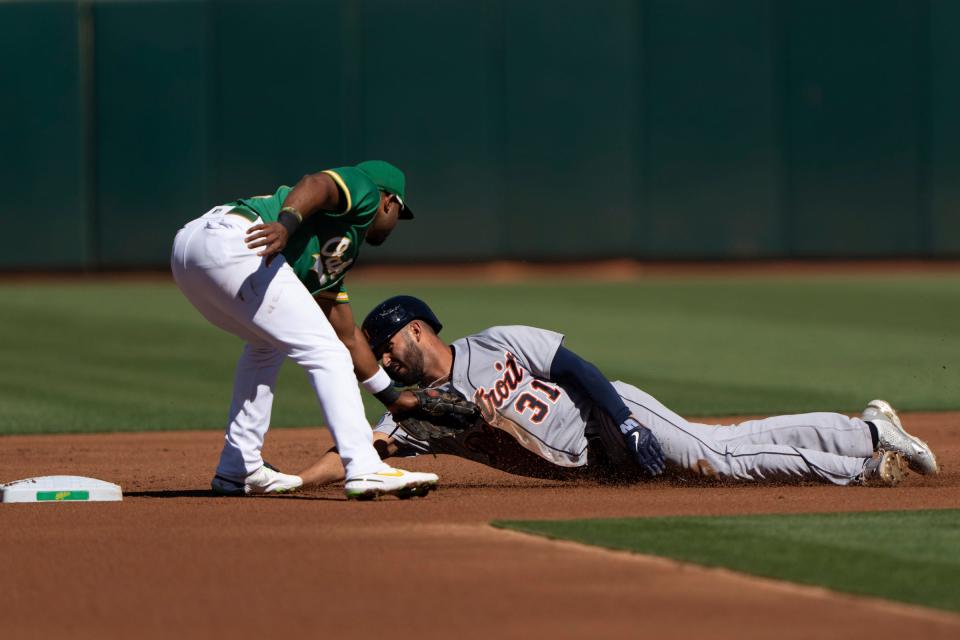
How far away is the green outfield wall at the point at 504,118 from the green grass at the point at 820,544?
615 inches

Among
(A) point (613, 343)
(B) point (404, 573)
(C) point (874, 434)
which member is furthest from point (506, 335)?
(A) point (613, 343)

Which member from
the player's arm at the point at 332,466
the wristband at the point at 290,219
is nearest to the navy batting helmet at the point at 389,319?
the player's arm at the point at 332,466

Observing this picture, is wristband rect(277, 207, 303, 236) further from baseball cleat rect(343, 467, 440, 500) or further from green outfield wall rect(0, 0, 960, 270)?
green outfield wall rect(0, 0, 960, 270)

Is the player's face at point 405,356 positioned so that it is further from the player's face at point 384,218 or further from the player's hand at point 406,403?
the player's face at point 384,218

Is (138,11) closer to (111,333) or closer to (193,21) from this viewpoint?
→ (193,21)

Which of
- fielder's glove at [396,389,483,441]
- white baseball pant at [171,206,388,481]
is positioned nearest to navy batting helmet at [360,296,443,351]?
fielder's glove at [396,389,483,441]

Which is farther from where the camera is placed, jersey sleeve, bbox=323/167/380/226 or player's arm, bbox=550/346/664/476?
player's arm, bbox=550/346/664/476

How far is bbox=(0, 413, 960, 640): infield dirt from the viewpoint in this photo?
3957mm

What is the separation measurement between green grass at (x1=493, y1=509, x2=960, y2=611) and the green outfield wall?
1563 cm

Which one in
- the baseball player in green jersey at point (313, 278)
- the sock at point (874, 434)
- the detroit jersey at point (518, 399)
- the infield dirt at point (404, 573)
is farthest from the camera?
the sock at point (874, 434)

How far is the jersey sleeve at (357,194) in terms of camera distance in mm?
5688

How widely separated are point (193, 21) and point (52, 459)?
13.4 m

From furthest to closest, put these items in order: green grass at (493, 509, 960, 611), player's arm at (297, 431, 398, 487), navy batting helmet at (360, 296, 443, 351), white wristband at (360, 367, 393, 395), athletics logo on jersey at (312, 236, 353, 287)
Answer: player's arm at (297, 431, 398, 487), navy batting helmet at (360, 296, 443, 351), white wristband at (360, 367, 393, 395), athletics logo on jersey at (312, 236, 353, 287), green grass at (493, 509, 960, 611)

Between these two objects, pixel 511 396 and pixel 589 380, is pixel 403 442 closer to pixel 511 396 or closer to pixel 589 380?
pixel 511 396
